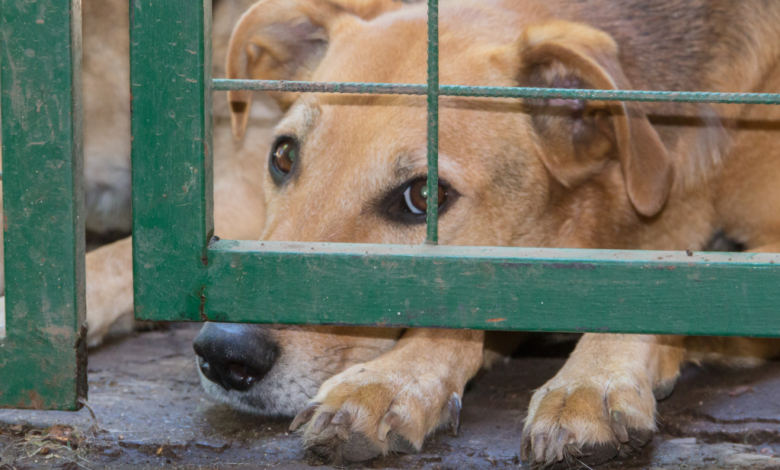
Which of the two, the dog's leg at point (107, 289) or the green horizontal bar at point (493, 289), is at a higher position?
the green horizontal bar at point (493, 289)

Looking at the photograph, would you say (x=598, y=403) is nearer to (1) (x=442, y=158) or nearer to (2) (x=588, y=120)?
(1) (x=442, y=158)

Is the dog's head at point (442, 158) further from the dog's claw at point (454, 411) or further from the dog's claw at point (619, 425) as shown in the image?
the dog's claw at point (619, 425)

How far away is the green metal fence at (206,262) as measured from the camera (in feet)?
4.50

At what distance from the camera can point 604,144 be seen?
225cm

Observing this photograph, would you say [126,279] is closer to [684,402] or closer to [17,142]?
[17,142]

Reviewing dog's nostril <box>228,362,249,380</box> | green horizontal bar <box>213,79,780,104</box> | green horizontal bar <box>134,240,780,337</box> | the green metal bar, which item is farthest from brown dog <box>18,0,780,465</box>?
green horizontal bar <box>213,79,780,104</box>

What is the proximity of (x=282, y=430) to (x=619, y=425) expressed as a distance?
76 centimetres

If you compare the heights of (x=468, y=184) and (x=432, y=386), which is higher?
(x=468, y=184)

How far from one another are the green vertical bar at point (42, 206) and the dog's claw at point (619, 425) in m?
1.09

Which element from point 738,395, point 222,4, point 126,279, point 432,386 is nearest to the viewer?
point 432,386

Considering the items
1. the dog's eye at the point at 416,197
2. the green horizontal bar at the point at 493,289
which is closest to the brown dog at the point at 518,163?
the dog's eye at the point at 416,197

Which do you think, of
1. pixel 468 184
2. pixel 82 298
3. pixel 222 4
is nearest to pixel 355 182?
pixel 468 184

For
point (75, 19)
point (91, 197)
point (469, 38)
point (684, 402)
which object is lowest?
point (684, 402)

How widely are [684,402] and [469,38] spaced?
1.23 m
